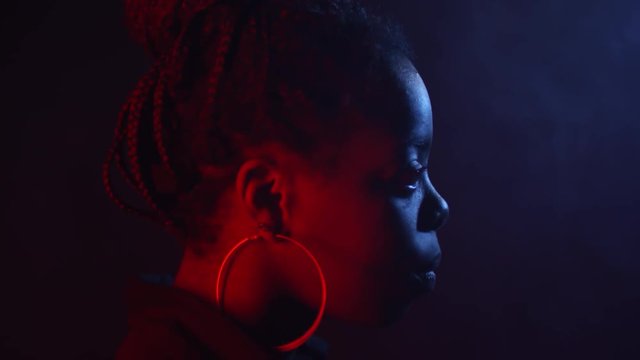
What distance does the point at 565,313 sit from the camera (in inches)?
90.4

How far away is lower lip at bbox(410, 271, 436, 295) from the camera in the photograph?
3.34 feet

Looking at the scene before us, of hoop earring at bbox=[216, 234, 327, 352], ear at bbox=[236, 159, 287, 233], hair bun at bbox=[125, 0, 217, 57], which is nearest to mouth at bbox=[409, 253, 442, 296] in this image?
hoop earring at bbox=[216, 234, 327, 352]

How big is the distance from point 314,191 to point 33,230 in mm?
1200

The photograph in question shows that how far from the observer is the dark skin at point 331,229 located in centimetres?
95

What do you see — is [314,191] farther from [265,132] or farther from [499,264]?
[499,264]

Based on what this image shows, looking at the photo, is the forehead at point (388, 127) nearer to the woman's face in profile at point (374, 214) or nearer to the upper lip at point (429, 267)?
the woman's face in profile at point (374, 214)

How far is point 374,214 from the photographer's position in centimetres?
97

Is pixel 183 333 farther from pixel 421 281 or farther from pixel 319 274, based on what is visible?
pixel 421 281

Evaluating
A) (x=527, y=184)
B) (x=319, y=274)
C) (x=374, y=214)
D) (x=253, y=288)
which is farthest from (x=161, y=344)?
(x=527, y=184)

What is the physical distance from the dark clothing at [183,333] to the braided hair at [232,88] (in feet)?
0.46

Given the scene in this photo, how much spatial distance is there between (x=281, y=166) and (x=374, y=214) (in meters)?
0.19

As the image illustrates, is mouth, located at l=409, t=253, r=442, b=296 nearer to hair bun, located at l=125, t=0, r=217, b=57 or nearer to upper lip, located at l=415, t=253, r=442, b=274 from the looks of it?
upper lip, located at l=415, t=253, r=442, b=274

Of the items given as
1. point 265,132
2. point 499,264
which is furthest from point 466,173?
point 265,132

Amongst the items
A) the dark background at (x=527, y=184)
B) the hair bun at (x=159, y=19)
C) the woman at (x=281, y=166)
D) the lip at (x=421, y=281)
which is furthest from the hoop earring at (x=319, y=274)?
the dark background at (x=527, y=184)
